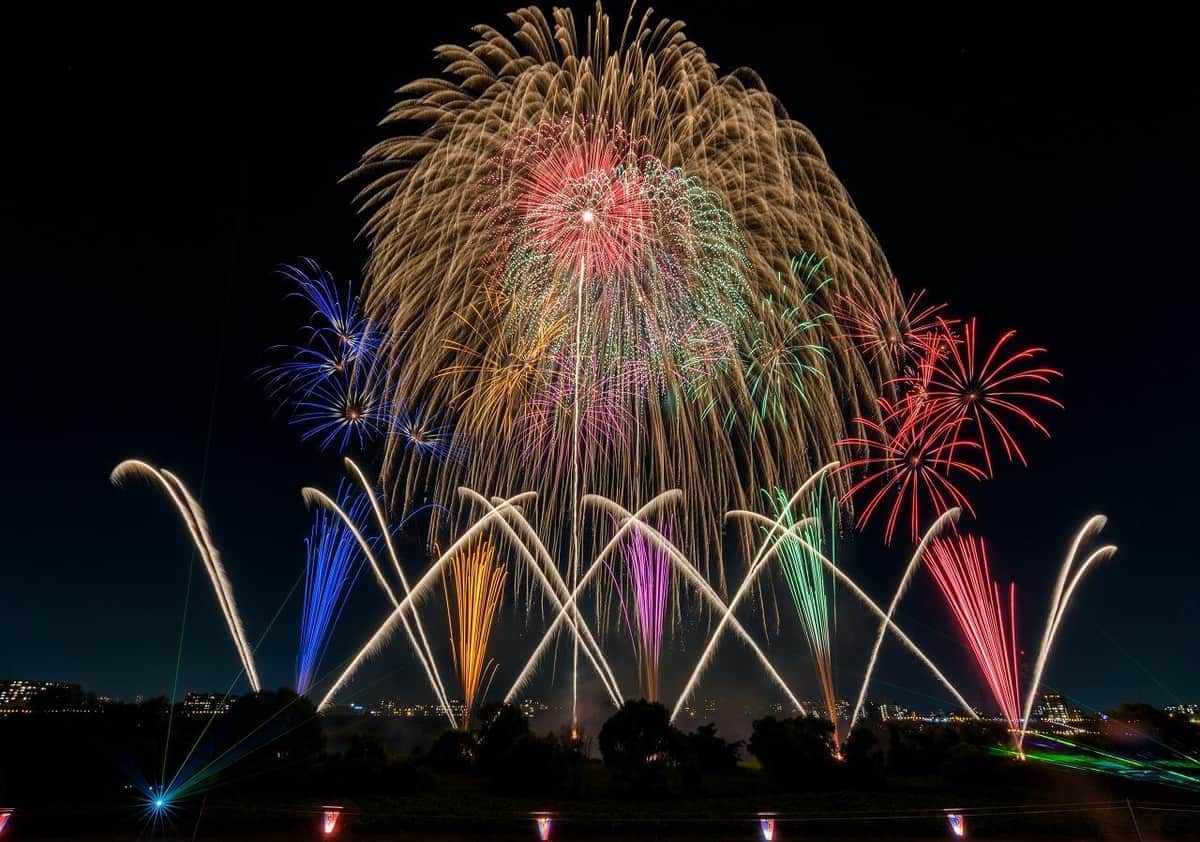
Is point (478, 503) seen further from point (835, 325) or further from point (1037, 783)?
point (1037, 783)

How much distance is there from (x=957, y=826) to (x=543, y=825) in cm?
934

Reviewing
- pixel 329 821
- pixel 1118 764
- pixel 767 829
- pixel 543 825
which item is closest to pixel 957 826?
pixel 767 829

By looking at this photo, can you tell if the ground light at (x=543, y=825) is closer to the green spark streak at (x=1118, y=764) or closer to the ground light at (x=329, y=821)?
the ground light at (x=329, y=821)

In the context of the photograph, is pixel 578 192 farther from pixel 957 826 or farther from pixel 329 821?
pixel 957 826

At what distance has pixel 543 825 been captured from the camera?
16547mm

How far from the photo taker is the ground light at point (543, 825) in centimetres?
1645

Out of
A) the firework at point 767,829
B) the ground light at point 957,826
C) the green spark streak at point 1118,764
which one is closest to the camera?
the firework at point 767,829

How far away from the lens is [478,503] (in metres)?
27.3

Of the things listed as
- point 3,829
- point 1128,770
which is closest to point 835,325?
point 1128,770

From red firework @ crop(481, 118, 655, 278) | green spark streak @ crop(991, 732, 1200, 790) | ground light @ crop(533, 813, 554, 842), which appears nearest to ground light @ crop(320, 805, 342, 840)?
ground light @ crop(533, 813, 554, 842)

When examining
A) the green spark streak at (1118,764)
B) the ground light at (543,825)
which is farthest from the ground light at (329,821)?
A: the green spark streak at (1118,764)

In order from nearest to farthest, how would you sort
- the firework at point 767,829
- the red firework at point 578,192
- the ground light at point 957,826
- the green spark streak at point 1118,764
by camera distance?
1. the firework at point 767,829
2. the ground light at point 957,826
3. the green spark streak at point 1118,764
4. the red firework at point 578,192

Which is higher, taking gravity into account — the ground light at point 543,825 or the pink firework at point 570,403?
the pink firework at point 570,403

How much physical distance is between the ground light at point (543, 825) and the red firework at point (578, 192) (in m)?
15.6
